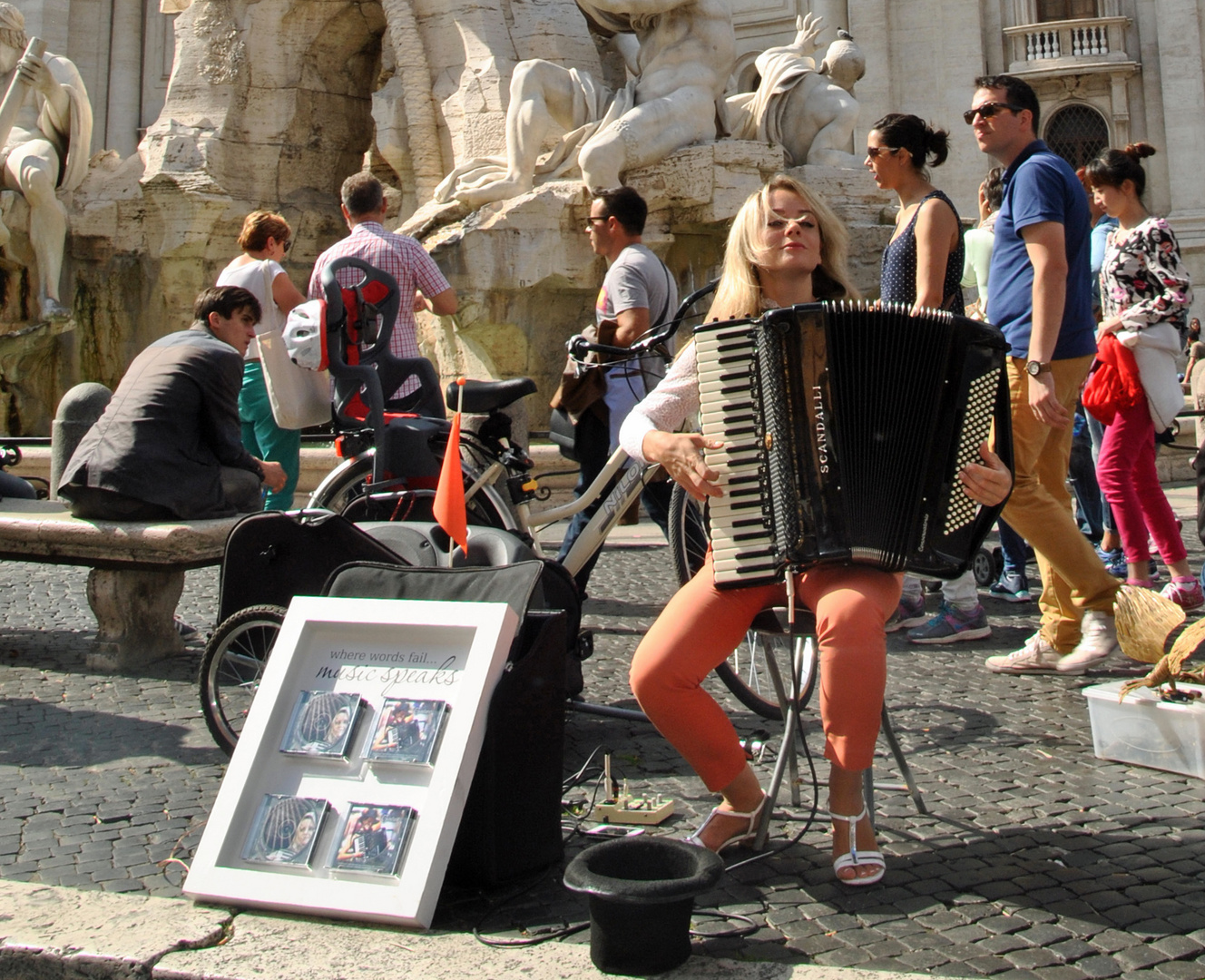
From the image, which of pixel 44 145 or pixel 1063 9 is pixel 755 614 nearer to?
pixel 44 145

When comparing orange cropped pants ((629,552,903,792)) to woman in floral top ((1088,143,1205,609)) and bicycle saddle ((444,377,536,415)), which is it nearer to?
bicycle saddle ((444,377,536,415))

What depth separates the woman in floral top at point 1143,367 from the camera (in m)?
5.05

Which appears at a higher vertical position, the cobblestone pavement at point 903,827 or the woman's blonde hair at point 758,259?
the woman's blonde hair at point 758,259

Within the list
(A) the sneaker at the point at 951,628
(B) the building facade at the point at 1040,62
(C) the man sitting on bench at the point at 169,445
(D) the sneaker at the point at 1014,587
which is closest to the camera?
(C) the man sitting on bench at the point at 169,445

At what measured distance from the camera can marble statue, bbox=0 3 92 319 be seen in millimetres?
12344

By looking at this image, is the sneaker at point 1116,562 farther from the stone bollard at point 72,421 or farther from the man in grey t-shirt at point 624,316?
the stone bollard at point 72,421

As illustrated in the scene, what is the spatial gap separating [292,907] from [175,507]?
247 cm

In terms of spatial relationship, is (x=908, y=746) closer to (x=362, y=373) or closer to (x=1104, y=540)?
(x=362, y=373)

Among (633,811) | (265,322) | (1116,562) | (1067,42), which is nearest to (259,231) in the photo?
(265,322)

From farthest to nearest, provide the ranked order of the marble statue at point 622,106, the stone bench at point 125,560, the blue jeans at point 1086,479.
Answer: the marble statue at point 622,106 → the blue jeans at point 1086,479 → the stone bench at point 125,560

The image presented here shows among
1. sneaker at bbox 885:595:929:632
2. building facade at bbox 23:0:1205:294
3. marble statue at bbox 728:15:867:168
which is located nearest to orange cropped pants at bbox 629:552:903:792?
sneaker at bbox 885:595:929:632

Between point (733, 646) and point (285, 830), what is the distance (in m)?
0.99

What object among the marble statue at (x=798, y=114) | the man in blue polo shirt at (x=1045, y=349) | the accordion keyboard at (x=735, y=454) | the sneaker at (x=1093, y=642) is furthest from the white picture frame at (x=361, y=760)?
the marble statue at (x=798, y=114)

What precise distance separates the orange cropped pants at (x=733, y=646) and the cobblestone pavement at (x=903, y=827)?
0.28 m
